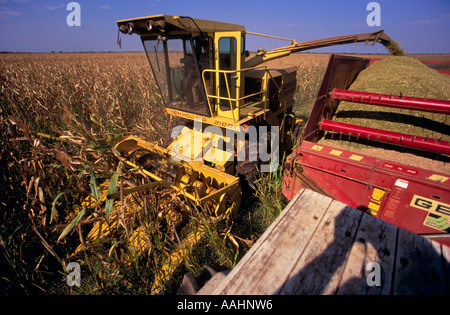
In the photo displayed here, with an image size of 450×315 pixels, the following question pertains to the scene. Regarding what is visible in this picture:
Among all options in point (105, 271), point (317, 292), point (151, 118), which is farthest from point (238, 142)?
point (151, 118)

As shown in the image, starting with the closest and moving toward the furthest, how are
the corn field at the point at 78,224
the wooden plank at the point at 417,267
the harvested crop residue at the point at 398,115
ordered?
the wooden plank at the point at 417,267 < the corn field at the point at 78,224 < the harvested crop residue at the point at 398,115

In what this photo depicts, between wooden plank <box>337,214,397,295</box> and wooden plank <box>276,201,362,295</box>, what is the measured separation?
0.03m

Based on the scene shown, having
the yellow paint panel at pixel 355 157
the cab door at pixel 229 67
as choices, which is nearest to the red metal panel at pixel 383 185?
the yellow paint panel at pixel 355 157

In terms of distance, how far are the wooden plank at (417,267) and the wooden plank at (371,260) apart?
1.3 inches

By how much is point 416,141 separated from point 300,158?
4.14ft

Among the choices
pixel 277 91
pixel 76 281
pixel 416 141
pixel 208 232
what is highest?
pixel 277 91

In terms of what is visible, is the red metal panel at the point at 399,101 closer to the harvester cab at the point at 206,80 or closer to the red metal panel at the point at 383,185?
the red metal panel at the point at 383,185

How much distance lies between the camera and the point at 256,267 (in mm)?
1070

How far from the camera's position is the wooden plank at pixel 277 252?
3.26 feet

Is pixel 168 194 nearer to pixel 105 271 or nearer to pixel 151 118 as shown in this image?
pixel 105 271

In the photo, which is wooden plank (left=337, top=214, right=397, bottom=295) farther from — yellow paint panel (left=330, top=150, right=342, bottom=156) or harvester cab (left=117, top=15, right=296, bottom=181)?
harvester cab (left=117, top=15, right=296, bottom=181)

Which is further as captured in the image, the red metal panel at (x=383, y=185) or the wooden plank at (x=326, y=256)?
the red metal panel at (x=383, y=185)

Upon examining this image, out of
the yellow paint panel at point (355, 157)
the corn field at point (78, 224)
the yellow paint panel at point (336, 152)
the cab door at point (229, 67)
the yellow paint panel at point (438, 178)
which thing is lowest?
the corn field at point (78, 224)

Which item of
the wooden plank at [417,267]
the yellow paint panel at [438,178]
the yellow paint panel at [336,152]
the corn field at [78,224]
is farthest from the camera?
the yellow paint panel at [336,152]
